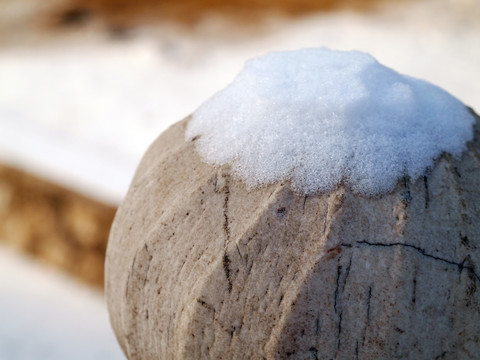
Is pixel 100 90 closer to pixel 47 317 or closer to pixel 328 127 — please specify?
pixel 47 317

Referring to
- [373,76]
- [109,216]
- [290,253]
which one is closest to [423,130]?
[373,76]

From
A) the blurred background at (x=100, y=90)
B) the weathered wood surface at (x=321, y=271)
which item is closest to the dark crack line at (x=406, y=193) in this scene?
the weathered wood surface at (x=321, y=271)

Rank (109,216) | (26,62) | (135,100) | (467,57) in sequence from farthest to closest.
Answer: (26,62), (135,100), (467,57), (109,216)

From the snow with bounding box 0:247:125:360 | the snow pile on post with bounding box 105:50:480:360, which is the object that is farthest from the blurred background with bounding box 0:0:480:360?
the snow pile on post with bounding box 105:50:480:360

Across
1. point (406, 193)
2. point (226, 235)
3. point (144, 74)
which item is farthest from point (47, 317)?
point (406, 193)

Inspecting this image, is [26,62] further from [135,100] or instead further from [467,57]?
[467,57]

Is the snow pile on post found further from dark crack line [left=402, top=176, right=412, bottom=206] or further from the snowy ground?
the snowy ground
